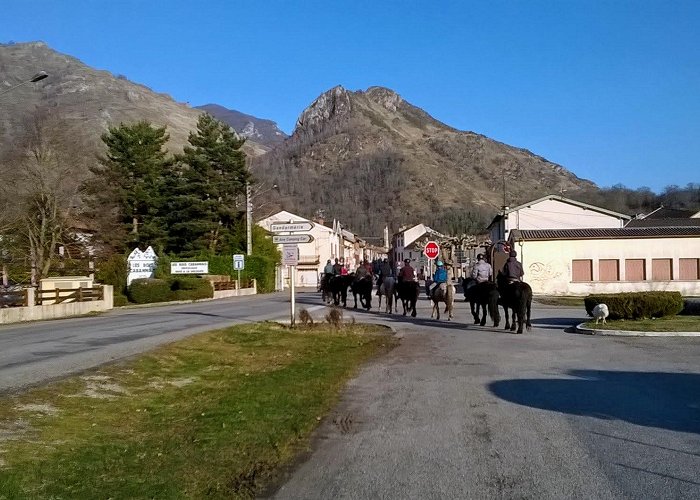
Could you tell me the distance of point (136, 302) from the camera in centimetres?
5019

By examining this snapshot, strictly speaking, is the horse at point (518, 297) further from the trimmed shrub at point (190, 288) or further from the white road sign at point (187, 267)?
the white road sign at point (187, 267)

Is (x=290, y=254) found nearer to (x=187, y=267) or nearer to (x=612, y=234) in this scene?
(x=612, y=234)

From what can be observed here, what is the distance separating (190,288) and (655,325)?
37677 mm

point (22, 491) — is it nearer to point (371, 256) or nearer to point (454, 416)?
point (454, 416)

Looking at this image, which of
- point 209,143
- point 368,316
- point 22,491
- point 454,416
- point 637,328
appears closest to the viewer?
point 22,491

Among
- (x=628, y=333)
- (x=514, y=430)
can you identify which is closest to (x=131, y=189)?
(x=628, y=333)

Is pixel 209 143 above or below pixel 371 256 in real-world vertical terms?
above

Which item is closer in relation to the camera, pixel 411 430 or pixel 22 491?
pixel 22 491

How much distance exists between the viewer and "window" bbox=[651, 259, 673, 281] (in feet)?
156

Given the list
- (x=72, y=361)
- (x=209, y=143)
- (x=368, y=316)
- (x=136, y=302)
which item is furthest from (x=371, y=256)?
(x=72, y=361)

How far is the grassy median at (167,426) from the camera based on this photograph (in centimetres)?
657

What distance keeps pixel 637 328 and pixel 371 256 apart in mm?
125535

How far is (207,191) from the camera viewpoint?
67750mm

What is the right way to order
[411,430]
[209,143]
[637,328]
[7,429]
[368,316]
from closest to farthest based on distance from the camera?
[7,429] → [411,430] → [637,328] → [368,316] → [209,143]
